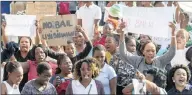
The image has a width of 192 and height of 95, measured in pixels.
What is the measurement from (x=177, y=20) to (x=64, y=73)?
313 centimetres

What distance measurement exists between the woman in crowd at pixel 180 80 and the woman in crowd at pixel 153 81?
21 centimetres

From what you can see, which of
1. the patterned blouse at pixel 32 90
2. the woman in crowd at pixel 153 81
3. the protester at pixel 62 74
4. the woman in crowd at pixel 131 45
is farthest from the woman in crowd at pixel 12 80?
the woman in crowd at pixel 131 45

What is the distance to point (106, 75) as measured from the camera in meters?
7.16

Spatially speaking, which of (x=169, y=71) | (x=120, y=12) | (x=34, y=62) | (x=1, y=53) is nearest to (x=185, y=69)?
(x=169, y=71)

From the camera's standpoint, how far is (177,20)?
31.8ft

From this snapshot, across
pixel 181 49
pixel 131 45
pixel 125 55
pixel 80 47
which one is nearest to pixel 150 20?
pixel 131 45

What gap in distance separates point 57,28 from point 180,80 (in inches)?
92.2

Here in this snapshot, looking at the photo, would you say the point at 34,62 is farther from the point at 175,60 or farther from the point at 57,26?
the point at 175,60

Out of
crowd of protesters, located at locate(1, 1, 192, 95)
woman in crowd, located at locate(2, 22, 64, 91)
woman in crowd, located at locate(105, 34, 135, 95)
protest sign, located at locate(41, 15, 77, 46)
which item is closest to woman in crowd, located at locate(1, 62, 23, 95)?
crowd of protesters, located at locate(1, 1, 192, 95)

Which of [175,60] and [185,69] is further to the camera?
[175,60]

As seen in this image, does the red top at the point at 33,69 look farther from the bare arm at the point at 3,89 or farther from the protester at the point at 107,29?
the protester at the point at 107,29

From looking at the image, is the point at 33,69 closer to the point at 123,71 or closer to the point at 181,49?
the point at 123,71

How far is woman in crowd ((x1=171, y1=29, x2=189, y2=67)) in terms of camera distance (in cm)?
789

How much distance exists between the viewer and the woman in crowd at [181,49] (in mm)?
7887
